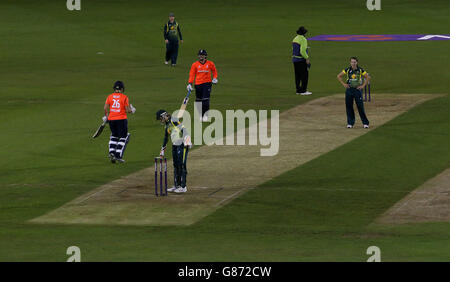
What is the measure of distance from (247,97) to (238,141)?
8716mm

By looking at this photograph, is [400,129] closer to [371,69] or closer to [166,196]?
[166,196]

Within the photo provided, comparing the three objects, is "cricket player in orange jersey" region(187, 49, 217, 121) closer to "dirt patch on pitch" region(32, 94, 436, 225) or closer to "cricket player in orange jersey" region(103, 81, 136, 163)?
"dirt patch on pitch" region(32, 94, 436, 225)

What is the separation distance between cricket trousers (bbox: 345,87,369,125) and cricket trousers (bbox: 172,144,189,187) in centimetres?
922

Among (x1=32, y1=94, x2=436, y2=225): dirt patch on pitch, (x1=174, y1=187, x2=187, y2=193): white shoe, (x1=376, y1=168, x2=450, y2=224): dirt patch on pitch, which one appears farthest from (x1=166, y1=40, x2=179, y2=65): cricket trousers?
(x1=376, y1=168, x2=450, y2=224): dirt patch on pitch

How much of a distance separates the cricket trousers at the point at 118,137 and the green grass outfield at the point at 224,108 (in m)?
0.54

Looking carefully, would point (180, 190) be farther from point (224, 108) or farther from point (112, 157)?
point (224, 108)

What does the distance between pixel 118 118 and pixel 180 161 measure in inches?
162

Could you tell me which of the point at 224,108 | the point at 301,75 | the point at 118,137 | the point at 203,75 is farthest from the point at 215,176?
the point at 301,75

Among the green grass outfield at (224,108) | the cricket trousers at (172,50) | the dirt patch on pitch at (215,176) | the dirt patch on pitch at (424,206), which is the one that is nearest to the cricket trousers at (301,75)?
the green grass outfield at (224,108)

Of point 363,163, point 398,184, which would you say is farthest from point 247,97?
point 398,184

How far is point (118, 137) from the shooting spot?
29203 mm

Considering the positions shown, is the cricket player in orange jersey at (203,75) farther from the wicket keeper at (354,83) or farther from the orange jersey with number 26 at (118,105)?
the orange jersey with number 26 at (118,105)

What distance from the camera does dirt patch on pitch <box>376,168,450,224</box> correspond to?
75.5ft

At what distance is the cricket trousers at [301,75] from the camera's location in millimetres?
40250
